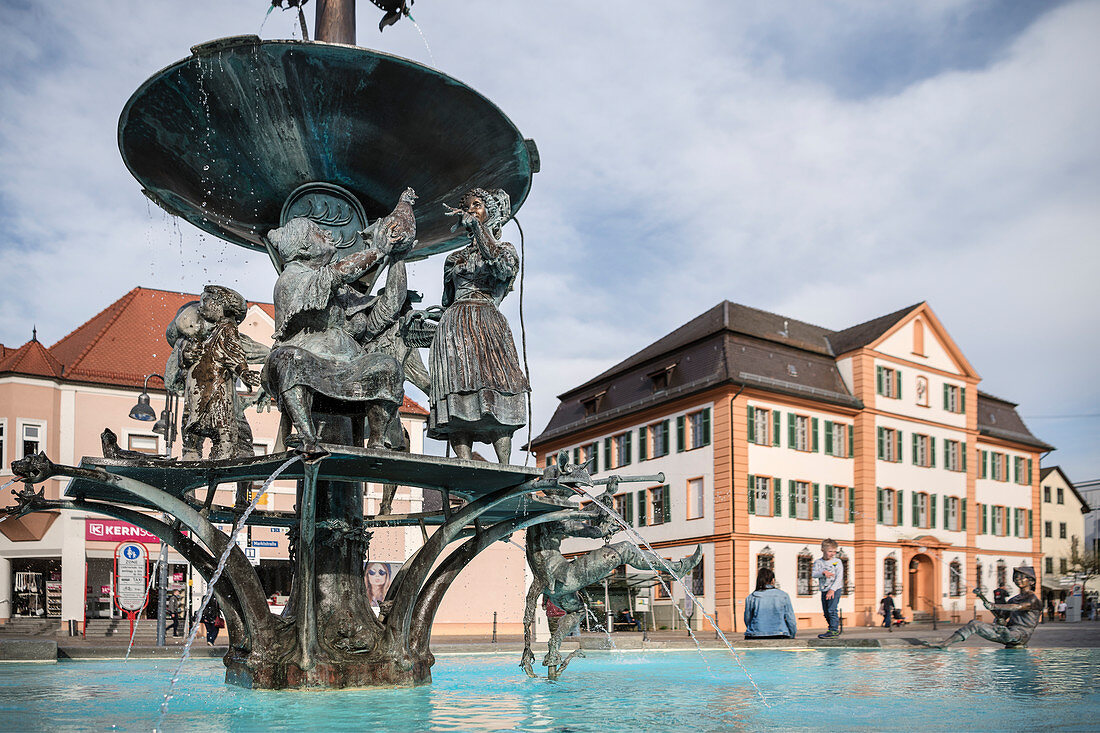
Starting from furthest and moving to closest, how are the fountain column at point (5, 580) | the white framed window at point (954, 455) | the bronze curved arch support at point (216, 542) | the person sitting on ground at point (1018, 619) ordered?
the white framed window at point (954, 455), the fountain column at point (5, 580), the person sitting on ground at point (1018, 619), the bronze curved arch support at point (216, 542)

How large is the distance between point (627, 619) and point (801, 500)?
8973 millimetres

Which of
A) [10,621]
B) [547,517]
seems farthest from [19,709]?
[10,621]

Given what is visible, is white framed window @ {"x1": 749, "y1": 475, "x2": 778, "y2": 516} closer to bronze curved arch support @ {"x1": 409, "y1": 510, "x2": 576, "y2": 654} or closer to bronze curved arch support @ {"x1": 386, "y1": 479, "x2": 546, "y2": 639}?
bronze curved arch support @ {"x1": 409, "y1": 510, "x2": 576, "y2": 654}

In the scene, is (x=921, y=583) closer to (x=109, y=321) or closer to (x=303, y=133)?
(x=109, y=321)

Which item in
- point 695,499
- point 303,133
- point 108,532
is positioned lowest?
point 108,532

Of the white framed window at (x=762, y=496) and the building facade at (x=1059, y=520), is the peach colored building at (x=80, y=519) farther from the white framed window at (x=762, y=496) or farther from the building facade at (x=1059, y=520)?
the building facade at (x=1059, y=520)

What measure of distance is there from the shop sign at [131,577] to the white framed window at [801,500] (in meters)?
30.6

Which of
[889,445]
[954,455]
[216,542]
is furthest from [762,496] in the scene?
[216,542]

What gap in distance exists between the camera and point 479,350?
25.3ft

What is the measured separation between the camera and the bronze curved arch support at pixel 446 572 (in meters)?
7.82

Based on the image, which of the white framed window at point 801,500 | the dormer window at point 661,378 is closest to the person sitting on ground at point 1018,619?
the white framed window at point 801,500

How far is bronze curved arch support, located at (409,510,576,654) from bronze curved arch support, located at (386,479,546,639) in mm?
160

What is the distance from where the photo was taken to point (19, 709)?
21.0 feet

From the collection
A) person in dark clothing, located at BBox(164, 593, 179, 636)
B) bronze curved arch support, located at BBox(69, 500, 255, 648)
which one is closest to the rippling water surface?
bronze curved arch support, located at BBox(69, 500, 255, 648)
